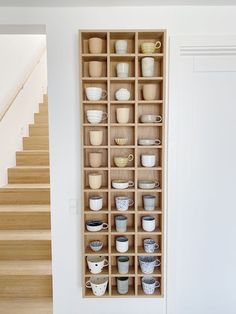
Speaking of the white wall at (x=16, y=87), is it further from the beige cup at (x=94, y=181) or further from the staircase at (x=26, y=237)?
the beige cup at (x=94, y=181)

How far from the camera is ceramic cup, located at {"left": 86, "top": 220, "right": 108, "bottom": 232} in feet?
5.67

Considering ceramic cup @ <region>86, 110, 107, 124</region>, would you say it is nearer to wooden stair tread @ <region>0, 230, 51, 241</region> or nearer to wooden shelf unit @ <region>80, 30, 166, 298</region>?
wooden shelf unit @ <region>80, 30, 166, 298</region>

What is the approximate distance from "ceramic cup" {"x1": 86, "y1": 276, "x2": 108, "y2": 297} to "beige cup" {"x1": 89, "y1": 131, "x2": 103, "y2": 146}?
3.07ft

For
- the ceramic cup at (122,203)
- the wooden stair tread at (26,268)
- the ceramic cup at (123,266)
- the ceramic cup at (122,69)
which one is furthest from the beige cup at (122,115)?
the wooden stair tread at (26,268)

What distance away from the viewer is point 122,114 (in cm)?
169

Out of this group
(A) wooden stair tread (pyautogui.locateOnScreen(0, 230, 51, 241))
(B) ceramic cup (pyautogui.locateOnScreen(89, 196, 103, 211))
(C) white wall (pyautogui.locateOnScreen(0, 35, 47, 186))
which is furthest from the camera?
(C) white wall (pyautogui.locateOnScreen(0, 35, 47, 186))

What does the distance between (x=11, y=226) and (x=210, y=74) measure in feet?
7.33

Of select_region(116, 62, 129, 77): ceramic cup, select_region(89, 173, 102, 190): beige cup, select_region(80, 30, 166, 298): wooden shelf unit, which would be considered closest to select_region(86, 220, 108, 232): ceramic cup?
select_region(80, 30, 166, 298): wooden shelf unit

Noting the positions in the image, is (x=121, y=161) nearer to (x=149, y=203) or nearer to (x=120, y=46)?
(x=149, y=203)

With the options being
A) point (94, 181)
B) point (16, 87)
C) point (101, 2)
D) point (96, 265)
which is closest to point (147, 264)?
point (96, 265)

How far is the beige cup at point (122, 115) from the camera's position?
1.69 metres

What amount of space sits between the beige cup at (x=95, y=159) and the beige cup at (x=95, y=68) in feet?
1.73

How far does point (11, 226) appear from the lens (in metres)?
2.54

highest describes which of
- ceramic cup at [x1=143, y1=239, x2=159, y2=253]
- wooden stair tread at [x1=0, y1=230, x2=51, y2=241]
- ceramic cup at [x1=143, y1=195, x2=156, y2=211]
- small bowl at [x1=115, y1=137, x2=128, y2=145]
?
small bowl at [x1=115, y1=137, x2=128, y2=145]
